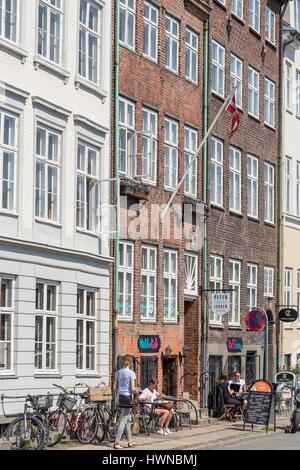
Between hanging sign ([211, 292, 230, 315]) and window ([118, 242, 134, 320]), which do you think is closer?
window ([118, 242, 134, 320])

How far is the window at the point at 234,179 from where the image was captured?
1577 inches

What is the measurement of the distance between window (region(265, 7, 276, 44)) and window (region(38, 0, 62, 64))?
17.0 metres

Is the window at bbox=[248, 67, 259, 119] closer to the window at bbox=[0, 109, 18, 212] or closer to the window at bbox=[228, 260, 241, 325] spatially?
the window at bbox=[228, 260, 241, 325]

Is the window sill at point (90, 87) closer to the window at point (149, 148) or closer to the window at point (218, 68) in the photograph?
the window at point (149, 148)

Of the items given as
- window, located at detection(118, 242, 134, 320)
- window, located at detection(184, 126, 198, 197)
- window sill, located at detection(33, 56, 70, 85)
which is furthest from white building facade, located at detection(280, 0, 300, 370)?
window sill, located at detection(33, 56, 70, 85)

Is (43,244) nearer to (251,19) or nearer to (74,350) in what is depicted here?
(74,350)

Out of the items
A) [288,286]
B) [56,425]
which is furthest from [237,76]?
[56,425]

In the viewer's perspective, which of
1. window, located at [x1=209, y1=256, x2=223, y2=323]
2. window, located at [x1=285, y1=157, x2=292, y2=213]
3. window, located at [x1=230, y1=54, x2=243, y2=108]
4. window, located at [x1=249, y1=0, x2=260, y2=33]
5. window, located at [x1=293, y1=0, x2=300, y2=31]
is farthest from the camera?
window, located at [x1=293, y1=0, x2=300, y2=31]

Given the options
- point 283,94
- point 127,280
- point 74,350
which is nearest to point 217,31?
point 283,94

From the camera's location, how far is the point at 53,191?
91.7 feet

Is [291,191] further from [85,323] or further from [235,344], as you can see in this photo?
[85,323]

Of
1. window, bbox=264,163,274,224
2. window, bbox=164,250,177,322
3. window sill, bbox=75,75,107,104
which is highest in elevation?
window sill, bbox=75,75,107,104

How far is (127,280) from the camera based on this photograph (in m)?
32.2

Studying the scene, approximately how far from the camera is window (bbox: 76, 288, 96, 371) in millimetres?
29406
